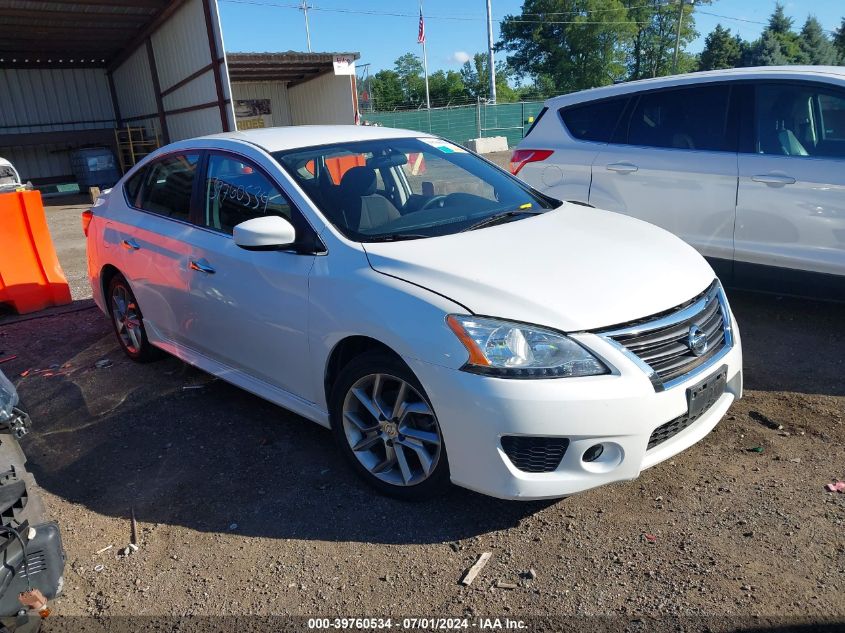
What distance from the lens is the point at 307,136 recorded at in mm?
4098

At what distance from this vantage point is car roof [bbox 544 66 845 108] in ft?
15.8

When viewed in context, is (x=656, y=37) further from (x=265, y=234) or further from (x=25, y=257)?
(x=265, y=234)

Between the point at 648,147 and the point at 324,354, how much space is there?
142 inches

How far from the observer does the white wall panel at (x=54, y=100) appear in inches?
901

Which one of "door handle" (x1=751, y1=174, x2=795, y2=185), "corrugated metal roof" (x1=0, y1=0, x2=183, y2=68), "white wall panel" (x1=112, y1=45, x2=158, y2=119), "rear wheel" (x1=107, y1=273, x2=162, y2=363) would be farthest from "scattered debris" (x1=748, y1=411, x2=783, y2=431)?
"white wall panel" (x1=112, y1=45, x2=158, y2=119)

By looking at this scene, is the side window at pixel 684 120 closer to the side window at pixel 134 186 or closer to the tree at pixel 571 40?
the side window at pixel 134 186

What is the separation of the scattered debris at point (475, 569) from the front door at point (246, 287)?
120cm

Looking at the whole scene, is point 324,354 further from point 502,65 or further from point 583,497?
point 502,65

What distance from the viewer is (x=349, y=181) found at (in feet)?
12.0

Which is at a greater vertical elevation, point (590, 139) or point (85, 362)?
point (590, 139)

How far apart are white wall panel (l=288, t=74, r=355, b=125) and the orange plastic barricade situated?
15.8 metres

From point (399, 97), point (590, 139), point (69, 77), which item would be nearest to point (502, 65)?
point (399, 97)

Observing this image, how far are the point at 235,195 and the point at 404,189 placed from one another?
99cm

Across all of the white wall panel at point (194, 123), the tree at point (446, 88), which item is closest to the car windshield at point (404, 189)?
the white wall panel at point (194, 123)
